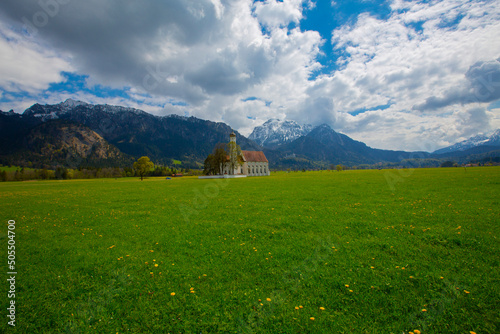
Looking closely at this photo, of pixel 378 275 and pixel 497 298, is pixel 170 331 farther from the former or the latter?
pixel 497 298

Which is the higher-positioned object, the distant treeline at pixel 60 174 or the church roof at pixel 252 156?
the church roof at pixel 252 156

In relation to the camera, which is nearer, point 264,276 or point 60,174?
point 264,276

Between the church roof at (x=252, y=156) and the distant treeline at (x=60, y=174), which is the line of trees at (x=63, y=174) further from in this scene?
the church roof at (x=252, y=156)

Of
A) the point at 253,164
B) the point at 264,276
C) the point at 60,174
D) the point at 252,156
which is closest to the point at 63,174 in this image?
the point at 60,174

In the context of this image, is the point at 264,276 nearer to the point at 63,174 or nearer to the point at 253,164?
the point at 253,164

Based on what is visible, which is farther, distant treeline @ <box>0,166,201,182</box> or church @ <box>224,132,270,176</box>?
church @ <box>224,132,270,176</box>

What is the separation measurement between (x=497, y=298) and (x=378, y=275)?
8.97 feet

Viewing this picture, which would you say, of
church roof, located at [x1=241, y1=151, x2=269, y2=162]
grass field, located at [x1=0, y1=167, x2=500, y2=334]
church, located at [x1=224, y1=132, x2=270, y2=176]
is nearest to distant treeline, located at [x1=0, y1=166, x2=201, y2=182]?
church, located at [x1=224, y1=132, x2=270, y2=176]

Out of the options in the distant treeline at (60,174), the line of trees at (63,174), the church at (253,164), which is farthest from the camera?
the church at (253,164)

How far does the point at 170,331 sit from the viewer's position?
16.1 feet

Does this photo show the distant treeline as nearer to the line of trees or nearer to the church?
the line of trees

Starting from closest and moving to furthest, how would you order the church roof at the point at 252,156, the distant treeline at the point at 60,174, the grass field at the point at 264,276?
the grass field at the point at 264,276 → the distant treeline at the point at 60,174 → the church roof at the point at 252,156

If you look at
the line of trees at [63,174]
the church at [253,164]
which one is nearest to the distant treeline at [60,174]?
the line of trees at [63,174]

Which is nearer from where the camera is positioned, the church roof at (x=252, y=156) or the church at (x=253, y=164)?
the church at (x=253, y=164)
